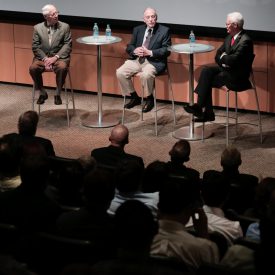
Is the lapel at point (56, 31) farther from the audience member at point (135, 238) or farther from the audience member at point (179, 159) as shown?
the audience member at point (135, 238)

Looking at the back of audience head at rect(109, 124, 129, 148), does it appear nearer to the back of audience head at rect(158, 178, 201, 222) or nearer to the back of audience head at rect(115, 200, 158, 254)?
the back of audience head at rect(158, 178, 201, 222)

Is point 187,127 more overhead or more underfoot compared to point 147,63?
more underfoot

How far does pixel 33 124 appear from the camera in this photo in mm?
5742

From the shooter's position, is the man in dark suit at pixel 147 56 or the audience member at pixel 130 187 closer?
the audience member at pixel 130 187

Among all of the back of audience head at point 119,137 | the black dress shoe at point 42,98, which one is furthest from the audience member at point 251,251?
the black dress shoe at point 42,98

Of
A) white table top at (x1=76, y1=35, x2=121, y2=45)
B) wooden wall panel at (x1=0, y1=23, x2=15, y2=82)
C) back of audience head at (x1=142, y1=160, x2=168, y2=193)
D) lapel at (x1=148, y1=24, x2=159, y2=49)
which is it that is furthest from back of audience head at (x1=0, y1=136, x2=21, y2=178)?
wooden wall panel at (x1=0, y1=23, x2=15, y2=82)

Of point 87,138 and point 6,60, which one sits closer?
point 87,138

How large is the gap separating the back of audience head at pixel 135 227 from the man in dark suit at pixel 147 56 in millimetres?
4869

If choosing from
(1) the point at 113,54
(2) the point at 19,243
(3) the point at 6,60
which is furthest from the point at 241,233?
(3) the point at 6,60

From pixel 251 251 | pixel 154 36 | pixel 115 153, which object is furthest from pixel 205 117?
pixel 251 251

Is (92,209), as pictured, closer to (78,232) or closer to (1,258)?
(78,232)

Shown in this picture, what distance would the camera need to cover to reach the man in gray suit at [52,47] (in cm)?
829

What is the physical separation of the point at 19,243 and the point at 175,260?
2.34 feet

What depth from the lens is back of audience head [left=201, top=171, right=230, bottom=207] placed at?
418 centimetres
